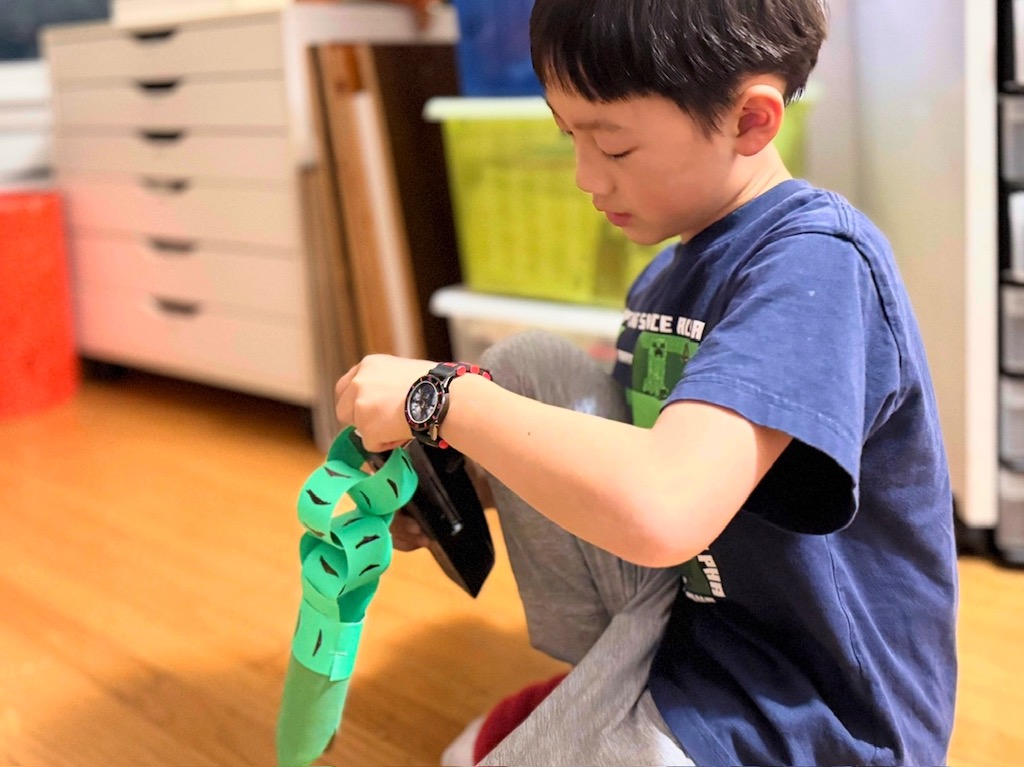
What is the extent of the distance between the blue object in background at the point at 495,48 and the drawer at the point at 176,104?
29 centimetres

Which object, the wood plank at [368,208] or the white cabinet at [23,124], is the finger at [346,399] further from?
the white cabinet at [23,124]

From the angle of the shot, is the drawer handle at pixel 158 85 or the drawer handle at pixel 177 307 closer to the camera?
the drawer handle at pixel 158 85

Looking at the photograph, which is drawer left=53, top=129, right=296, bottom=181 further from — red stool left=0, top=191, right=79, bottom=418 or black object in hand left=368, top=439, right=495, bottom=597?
black object in hand left=368, top=439, right=495, bottom=597

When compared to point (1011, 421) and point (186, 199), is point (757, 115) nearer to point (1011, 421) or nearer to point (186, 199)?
point (1011, 421)

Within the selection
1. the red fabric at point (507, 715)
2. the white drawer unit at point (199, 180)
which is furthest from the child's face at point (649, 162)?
the white drawer unit at point (199, 180)

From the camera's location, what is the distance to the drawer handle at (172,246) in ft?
6.09

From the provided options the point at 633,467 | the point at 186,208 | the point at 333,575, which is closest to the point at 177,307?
the point at 186,208

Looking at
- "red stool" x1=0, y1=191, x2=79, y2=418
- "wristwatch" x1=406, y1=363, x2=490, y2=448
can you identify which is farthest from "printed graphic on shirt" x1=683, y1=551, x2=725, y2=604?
"red stool" x1=0, y1=191, x2=79, y2=418

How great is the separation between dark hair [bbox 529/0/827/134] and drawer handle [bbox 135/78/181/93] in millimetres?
1300

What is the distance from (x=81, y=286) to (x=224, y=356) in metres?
0.48

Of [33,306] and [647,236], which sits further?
[33,306]

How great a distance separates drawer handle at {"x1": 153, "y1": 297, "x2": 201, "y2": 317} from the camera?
189 centimetres

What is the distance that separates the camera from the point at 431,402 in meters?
0.65

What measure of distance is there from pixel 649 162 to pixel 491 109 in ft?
2.94
